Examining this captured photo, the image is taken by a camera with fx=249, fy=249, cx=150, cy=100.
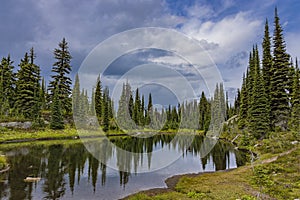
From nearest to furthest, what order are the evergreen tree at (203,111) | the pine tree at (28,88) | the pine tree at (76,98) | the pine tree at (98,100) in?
the pine tree at (28,88)
the pine tree at (76,98)
the pine tree at (98,100)
the evergreen tree at (203,111)

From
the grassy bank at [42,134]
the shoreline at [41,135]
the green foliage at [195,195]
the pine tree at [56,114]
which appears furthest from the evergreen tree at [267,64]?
the pine tree at [56,114]

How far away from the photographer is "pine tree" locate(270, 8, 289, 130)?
150 ft

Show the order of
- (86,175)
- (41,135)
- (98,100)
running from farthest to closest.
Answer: (98,100), (41,135), (86,175)

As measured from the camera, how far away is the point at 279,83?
152 feet

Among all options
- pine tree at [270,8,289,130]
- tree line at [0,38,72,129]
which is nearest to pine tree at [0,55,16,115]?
tree line at [0,38,72,129]

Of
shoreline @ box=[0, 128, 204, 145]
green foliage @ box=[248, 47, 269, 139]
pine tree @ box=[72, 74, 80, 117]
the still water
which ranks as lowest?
the still water

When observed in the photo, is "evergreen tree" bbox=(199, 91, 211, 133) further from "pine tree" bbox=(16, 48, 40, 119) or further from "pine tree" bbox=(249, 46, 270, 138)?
"pine tree" bbox=(16, 48, 40, 119)

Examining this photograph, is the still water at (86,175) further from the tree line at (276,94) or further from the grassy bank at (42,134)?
the grassy bank at (42,134)

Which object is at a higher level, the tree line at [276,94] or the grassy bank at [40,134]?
the tree line at [276,94]

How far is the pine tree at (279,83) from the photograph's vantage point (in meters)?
45.6

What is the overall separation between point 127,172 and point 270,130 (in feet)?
101

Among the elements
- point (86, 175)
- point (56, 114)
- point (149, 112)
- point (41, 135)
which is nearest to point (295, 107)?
point (86, 175)

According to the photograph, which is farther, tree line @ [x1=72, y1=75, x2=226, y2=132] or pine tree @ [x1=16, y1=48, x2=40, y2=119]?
tree line @ [x1=72, y1=75, x2=226, y2=132]

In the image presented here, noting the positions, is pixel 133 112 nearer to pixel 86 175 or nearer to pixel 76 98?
pixel 76 98
